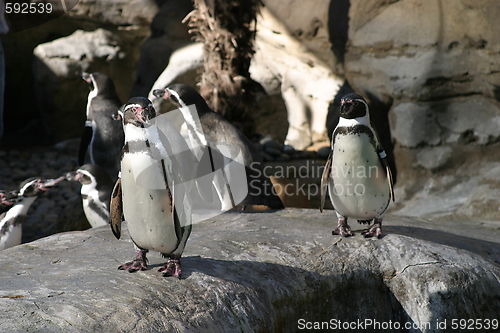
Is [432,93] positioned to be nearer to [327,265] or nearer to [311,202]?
[311,202]

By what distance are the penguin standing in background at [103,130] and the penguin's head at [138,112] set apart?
357 centimetres

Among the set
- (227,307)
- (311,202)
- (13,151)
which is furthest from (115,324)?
(13,151)

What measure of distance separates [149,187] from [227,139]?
90.8 inches

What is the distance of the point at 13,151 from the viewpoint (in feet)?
28.7

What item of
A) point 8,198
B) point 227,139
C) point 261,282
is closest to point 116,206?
point 261,282

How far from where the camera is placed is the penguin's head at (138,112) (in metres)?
2.42

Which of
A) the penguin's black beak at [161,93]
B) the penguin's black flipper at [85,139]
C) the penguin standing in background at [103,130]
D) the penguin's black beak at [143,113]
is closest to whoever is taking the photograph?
the penguin's black beak at [143,113]

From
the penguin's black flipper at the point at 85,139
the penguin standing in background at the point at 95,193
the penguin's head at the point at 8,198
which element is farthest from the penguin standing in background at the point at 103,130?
the penguin's head at the point at 8,198

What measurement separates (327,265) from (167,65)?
6.89 m

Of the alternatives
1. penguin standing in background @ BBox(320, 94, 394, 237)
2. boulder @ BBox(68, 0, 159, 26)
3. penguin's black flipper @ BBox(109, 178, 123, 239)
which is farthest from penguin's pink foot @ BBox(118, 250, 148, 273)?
boulder @ BBox(68, 0, 159, 26)

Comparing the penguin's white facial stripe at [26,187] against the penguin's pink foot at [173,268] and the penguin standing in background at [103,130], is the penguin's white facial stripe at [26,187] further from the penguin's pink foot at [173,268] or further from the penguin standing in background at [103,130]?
the penguin's pink foot at [173,268]

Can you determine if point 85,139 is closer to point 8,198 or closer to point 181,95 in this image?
point 8,198

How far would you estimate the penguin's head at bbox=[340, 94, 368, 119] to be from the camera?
3.12 metres

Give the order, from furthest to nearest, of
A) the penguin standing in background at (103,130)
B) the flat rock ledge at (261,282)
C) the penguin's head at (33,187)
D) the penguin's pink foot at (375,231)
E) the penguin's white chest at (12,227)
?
1. the penguin standing in background at (103,130)
2. the penguin's head at (33,187)
3. the penguin's white chest at (12,227)
4. the penguin's pink foot at (375,231)
5. the flat rock ledge at (261,282)
